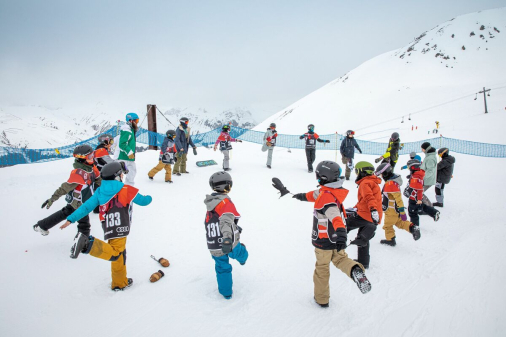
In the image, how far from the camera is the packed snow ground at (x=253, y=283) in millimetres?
2953

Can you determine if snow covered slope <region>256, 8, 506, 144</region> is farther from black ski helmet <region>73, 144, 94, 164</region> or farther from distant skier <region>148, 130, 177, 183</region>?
black ski helmet <region>73, 144, 94, 164</region>

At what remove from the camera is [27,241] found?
4.66 metres

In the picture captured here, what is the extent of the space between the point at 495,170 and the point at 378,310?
11.5 metres

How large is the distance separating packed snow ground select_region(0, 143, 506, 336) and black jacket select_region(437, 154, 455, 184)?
1.10m

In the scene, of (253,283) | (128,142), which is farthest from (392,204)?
(128,142)

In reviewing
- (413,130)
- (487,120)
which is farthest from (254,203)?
(487,120)

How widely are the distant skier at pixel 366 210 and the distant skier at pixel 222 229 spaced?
1820mm

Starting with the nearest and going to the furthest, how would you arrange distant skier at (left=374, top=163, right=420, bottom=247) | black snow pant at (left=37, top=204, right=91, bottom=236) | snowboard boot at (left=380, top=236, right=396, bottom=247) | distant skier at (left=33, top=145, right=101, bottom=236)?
black snow pant at (left=37, top=204, right=91, bottom=236) → distant skier at (left=33, top=145, right=101, bottom=236) → distant skier at (left=374, top=163, right=420, bottom=247) → snowboard boot at (left=380, top=236, right=396, bottom=247)

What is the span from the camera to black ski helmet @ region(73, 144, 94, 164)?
4.46 m

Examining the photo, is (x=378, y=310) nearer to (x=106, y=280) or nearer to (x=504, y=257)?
(x=504, y=257)

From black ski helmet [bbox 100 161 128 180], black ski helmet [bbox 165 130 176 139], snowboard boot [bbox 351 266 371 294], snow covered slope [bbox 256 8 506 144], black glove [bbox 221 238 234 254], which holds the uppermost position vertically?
snow covered slope [bbox 256 8 506 144]

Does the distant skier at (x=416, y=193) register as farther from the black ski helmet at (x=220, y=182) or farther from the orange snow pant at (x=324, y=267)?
the black ski helmet at (x=220, y=182)

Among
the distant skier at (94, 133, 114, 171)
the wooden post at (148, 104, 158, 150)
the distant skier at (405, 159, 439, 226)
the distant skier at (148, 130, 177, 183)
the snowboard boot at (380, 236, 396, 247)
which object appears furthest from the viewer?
the wooden post at (148, 104, 158, 150)

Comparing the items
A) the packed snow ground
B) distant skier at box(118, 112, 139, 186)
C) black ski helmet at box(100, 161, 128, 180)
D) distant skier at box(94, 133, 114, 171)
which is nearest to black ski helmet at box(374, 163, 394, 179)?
the packed snow ground
